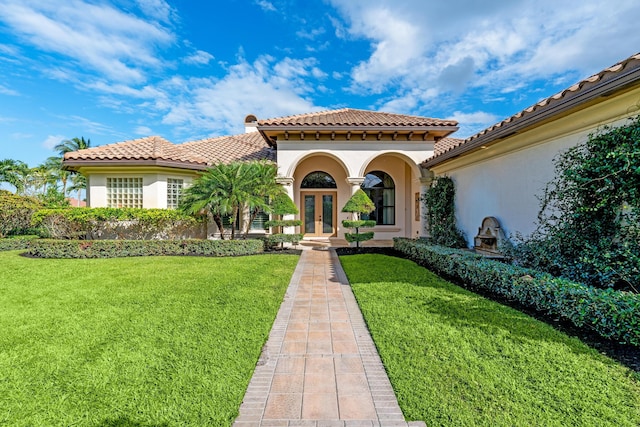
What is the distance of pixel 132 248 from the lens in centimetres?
1127

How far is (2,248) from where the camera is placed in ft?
42.5

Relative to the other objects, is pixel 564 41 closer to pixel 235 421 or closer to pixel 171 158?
pixel 235 421

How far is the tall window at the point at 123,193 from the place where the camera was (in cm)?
1302

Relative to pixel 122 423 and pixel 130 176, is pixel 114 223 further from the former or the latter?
pixel 122 423

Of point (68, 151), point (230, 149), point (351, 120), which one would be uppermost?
point (68, 151)

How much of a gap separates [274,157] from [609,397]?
1514 cm

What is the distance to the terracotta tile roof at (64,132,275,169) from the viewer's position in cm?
1234

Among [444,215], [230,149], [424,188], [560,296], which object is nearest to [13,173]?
[230,149]

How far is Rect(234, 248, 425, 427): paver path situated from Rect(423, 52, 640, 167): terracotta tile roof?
5.30 metres

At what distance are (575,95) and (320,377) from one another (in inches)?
242

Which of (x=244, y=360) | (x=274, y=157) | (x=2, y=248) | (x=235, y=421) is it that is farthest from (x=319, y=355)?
(x=2, y=248)

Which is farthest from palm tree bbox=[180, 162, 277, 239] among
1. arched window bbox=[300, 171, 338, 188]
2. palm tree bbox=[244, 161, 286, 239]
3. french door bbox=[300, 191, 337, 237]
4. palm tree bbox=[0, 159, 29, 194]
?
palm tree bbox=[0, 159, 29, 194]

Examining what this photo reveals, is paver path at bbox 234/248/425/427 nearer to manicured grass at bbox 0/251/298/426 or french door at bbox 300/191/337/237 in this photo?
manicured grass at bbox 0/251/298/426

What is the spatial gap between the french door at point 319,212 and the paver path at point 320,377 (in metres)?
11.0
